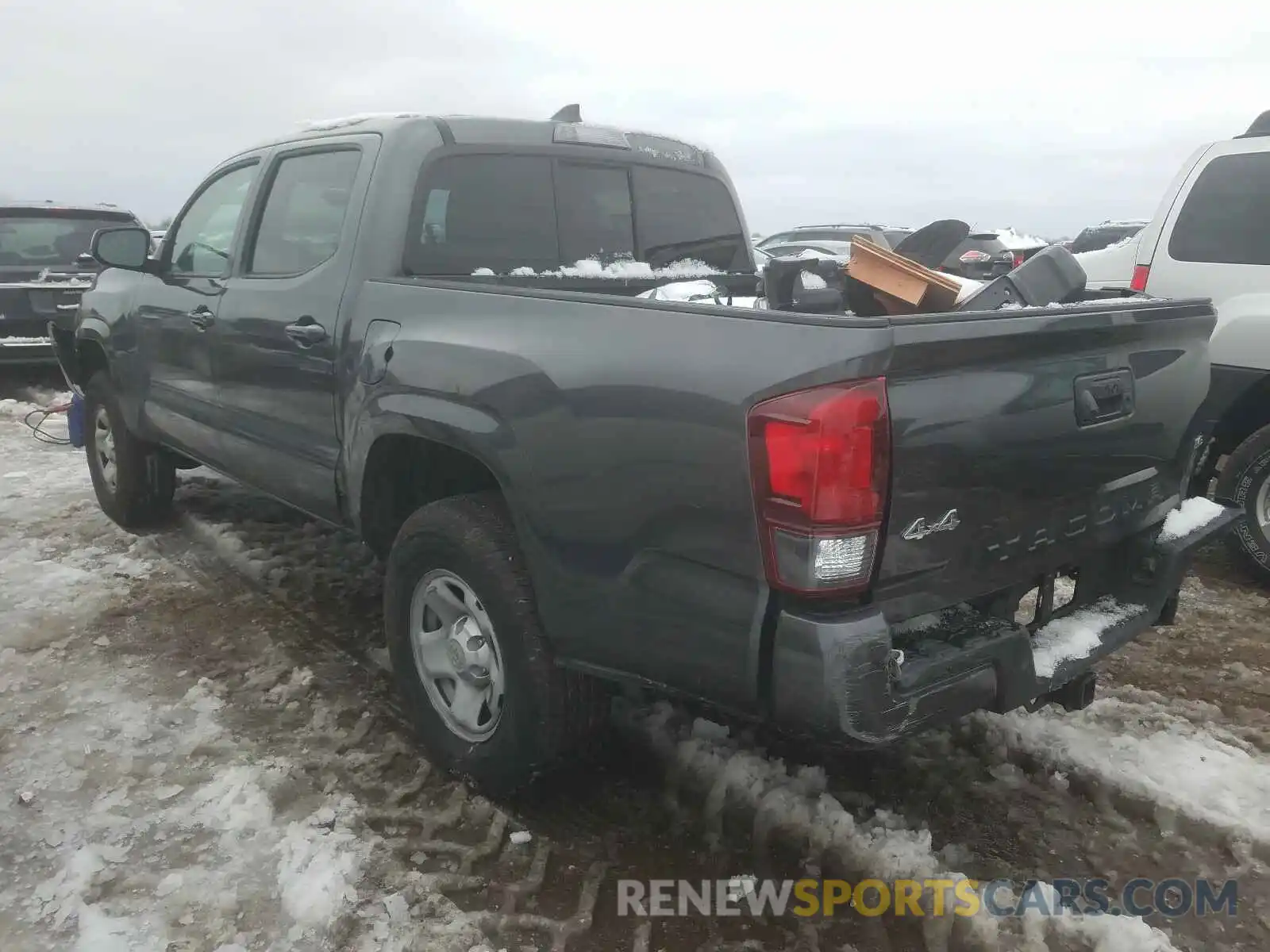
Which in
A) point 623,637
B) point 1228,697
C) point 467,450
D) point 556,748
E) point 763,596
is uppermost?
point 467,450

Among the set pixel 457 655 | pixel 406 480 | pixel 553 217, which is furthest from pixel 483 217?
pixel 457 655

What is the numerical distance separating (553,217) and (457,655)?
165 cm

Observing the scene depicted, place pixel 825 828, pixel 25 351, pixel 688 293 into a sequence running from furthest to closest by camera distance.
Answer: pixel 25 351 → pixel 688 293 → pixel 825 828

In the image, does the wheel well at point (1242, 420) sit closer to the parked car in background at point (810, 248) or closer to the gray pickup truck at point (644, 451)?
the gray pickup truck at point (644, 451)

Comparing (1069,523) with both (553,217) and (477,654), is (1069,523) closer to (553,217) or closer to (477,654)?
(477,654)

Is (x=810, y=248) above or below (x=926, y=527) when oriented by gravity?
above

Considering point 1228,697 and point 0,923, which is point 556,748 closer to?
point 0,923

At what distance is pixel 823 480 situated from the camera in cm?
186

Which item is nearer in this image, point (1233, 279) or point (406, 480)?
point (406, 480)

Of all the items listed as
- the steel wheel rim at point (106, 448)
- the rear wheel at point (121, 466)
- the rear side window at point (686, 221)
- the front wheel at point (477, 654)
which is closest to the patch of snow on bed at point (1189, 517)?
the front wheel at point (477, 654)

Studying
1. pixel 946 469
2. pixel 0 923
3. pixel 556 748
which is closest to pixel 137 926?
pixel 0 923

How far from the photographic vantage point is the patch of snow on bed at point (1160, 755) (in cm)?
278

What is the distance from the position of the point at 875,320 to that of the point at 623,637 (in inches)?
37.1

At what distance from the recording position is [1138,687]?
3510 millimetres
